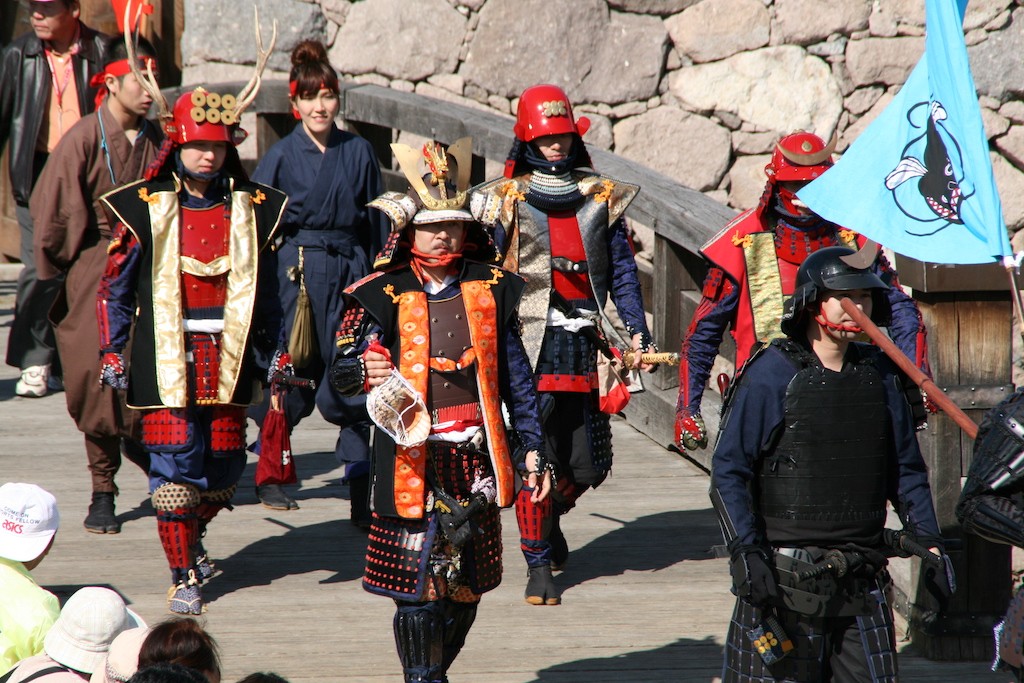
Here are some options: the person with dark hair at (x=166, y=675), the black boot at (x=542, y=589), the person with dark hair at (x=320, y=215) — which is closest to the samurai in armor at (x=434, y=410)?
the black boot at (x=542, y=589)

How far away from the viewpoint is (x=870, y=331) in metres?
3.78

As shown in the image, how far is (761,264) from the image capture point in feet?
17.2

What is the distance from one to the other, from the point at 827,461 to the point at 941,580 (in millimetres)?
436

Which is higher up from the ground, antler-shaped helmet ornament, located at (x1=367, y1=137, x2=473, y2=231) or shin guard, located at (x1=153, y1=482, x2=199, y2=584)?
antler-shaped helmet ornament, located at (x1=367, y1=137, x2=473, y2=231)

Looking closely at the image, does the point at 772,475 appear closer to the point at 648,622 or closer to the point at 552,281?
the point at 648,622

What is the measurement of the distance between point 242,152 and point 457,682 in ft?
20.3

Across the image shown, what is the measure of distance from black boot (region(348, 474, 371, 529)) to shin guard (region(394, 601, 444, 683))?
2102mm

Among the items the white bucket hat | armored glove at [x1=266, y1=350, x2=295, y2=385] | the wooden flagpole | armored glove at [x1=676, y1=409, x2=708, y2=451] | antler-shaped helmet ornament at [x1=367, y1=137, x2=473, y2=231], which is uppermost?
antler-shaped helmet ornament at [x1=367, y1=137, x2=473, y2=231]

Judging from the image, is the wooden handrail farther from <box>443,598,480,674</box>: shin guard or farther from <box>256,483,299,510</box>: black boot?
<box>443,598,480,674</box>: shin guard

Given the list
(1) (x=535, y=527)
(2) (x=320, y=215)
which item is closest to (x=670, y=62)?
(2) (x=320, y=215)

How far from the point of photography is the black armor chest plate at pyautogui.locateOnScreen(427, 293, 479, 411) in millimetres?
4492

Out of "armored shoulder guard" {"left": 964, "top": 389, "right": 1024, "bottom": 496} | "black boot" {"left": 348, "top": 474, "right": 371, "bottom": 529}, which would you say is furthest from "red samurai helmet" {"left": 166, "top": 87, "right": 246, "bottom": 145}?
"armored shoulder guard" {"left": 964, "top": 389, "right": 1024, "bottom": 496}

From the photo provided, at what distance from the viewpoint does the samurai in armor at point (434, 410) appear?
4.38 m

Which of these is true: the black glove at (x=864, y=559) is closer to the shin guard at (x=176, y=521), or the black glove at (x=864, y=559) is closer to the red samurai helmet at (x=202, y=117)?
the shin guard at (x=176, y=521)
